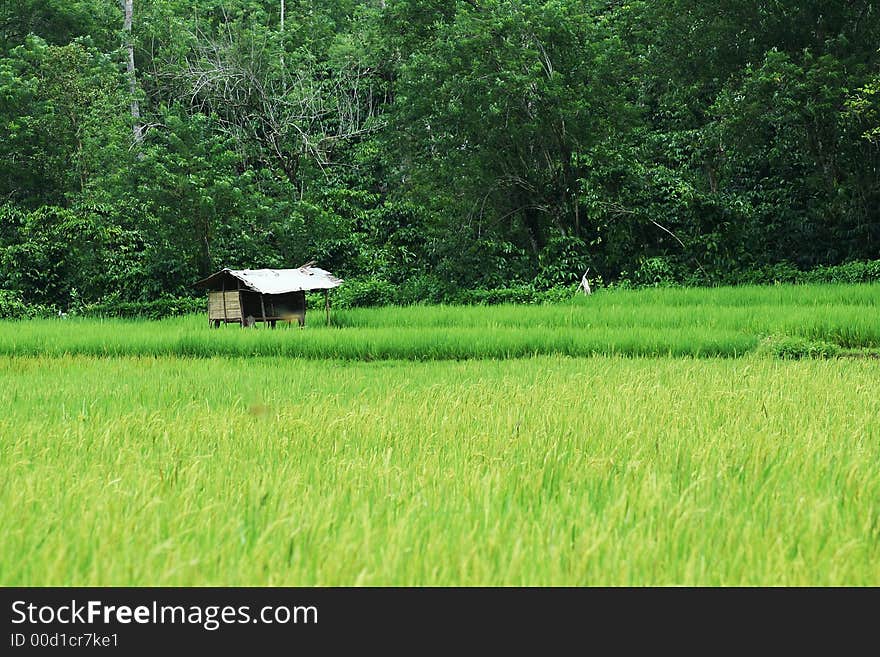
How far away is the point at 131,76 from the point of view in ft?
82.9

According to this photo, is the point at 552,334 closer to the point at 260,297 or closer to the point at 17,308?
the point at 260,297

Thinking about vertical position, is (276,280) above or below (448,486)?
above

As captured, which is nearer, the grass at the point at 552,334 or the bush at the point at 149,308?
the grass at the point at 552,334

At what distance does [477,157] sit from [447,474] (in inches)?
671

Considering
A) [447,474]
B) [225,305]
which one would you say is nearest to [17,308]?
[225,305]

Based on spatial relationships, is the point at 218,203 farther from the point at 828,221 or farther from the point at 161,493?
the point at 161,493

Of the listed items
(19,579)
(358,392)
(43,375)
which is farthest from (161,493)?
(43,375)

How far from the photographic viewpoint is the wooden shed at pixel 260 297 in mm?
13414

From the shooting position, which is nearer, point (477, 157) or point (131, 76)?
point (477, 157)

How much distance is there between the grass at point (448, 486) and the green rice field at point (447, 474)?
0.04 ft

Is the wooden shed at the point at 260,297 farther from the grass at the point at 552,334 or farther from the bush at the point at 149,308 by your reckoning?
the bush at the point at 149,308

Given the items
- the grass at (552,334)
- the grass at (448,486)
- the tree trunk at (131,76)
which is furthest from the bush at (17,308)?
the grass at (448,486)

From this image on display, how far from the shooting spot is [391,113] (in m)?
22.2
